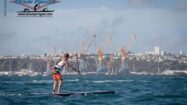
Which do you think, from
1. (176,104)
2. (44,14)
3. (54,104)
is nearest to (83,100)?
(54,104)

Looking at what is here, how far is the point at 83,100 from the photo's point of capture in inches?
1127

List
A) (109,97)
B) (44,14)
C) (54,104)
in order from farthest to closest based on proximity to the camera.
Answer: (44,14) → (109,97) → (54,104)

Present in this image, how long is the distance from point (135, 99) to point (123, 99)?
0.70 meters

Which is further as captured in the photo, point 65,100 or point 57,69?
point 57,69

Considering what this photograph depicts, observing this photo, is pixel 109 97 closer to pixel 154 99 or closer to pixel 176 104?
pixel 154 99

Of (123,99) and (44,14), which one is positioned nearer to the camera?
(123,99)

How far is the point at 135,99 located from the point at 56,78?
545 cm

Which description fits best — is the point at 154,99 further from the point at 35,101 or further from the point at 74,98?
the point at 35,101

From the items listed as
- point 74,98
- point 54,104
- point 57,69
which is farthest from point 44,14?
point 54,104

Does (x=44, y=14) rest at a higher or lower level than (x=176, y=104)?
higher

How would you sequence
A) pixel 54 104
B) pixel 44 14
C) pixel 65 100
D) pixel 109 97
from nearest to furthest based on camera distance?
pixel 54 104 → pixel 65 100 → pixel 109 97 → pixel 44 14

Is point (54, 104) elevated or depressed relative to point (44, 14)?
depressed

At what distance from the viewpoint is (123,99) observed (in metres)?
29.4


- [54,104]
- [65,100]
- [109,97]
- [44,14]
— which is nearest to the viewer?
[54,104]
